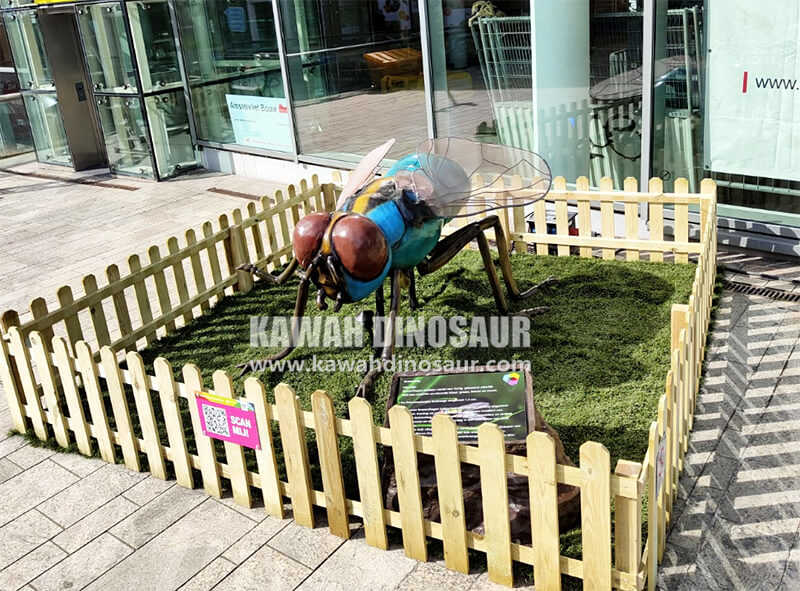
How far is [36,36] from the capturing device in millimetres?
12977

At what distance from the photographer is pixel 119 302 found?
5754mm

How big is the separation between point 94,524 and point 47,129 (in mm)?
11558

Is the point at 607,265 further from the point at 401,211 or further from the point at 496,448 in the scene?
the point at 496,448

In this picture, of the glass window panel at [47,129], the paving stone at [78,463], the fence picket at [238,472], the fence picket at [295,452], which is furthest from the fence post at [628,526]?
the glass window panel at [47,129]

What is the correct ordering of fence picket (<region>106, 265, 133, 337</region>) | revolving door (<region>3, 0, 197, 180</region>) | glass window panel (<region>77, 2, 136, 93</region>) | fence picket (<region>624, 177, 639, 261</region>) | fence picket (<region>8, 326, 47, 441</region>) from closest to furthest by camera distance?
fence picket (<region>8, 326, 47, 441</region>) → fence picket (<region>106, 265, 133, 337</region>) → fence picket (<region>624, 177, 639, 261</region>) → glass window panel (<region>77, 2, 136, 93</region>) → revolving door (<region>3, 0, 197, 180</region>)

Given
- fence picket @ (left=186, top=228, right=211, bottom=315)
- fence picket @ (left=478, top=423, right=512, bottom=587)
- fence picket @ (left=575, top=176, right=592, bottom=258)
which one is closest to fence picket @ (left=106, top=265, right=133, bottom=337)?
fence picket @ (left=186, top=228, right=211, bottom=315)

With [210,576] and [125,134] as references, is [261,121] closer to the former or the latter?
[125,134]

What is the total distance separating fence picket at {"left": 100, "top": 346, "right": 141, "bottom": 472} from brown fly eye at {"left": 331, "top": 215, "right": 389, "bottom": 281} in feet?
4.53

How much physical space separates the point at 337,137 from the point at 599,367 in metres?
6.35

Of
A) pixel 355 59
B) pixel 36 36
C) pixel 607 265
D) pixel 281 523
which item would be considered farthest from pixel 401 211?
pixel 36 36

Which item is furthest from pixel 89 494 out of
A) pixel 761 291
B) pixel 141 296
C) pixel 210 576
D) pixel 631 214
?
pixel 761 291

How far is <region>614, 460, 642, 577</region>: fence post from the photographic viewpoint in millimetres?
3049

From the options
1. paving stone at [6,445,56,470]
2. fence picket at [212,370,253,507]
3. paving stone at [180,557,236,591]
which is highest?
fence picket at [212,370,253,507]

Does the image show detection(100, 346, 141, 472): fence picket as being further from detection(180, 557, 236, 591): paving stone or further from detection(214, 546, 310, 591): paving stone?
detection(214, 546, 310, 591): paving stone
